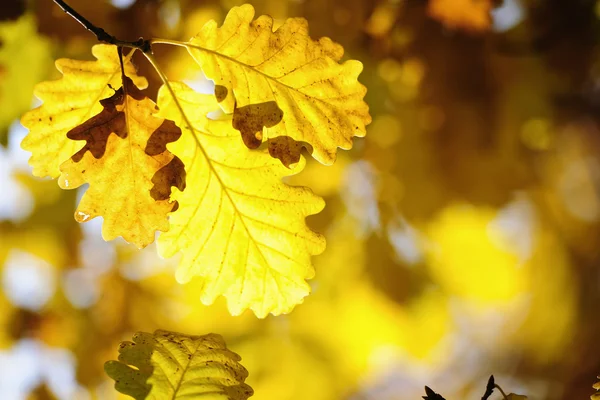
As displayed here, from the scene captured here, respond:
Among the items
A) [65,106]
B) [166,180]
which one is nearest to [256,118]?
[166,180]

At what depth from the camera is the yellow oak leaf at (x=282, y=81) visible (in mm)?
917

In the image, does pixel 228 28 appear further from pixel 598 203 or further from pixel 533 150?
pixel 598 203

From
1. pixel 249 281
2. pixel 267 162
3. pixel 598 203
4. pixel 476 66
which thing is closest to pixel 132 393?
pixel 249 281

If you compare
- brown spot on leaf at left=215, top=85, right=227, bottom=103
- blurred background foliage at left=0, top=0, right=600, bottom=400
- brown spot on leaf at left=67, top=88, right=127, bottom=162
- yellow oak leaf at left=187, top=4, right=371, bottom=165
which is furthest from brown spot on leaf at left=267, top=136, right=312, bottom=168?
blurred background foliage at left=0, top=0, right=600, bottom=400

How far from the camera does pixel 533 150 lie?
2396mm

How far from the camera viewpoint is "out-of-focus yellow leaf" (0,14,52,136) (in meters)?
1.67

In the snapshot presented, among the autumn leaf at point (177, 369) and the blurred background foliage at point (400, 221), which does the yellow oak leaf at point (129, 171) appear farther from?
the blurred background foliage at point (400, 221)

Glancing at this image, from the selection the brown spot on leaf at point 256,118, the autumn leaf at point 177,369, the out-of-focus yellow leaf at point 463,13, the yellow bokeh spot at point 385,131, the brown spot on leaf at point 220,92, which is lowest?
the autumn leaf at point 177,369

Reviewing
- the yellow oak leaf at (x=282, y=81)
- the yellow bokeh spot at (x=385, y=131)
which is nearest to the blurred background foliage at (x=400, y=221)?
the yellow bokeh spot at (x=385, y=131)

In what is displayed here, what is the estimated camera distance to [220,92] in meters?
0.93

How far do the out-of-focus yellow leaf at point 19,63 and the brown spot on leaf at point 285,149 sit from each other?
1212 millimetres

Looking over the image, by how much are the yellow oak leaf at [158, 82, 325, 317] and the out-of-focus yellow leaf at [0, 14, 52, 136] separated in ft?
3.19

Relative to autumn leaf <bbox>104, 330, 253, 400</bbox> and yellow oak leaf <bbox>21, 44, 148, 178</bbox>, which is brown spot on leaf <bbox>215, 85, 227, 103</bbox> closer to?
yellow oak leaf <bbox>21, 44, 148, 178</bbox>

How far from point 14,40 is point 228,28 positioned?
1.11 meters
